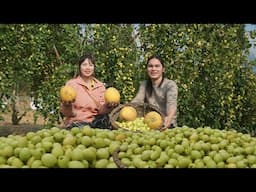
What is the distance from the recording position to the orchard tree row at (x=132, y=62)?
20.0ft

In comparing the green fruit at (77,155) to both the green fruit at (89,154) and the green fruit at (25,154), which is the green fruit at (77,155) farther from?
the green fruit at (25,154)

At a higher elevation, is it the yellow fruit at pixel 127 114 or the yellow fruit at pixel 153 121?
the yellow fruit at pixel 127 114

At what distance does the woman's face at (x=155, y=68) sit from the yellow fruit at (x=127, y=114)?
0.54 metres

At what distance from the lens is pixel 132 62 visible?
6.25 m

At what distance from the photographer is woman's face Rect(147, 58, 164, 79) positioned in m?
4.34

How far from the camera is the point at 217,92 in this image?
6.43 m

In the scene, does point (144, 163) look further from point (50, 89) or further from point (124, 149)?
point (50, 89)

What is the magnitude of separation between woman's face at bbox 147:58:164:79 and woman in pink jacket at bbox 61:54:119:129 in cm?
47

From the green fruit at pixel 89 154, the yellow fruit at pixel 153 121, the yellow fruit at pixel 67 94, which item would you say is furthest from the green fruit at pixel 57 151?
the yellow fruit at pixel 67 94
